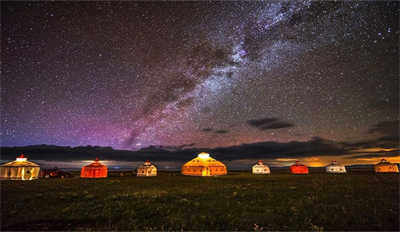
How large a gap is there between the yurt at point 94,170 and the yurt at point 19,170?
29.6ft

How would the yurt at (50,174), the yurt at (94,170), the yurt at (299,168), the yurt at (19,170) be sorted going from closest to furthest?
the yurt at (19,170), the yurt at (50,174), the yurt at (94,170), the yurt at (299,168)

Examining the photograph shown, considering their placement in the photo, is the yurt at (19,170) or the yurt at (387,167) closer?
the yurt at (19,170)

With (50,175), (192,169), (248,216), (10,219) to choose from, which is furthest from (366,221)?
(50,175)

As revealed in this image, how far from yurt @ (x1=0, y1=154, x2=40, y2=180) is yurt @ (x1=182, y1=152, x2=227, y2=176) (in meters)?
34.6

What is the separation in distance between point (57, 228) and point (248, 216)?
9.37m

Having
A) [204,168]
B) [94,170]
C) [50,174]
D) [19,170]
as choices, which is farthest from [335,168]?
[19,170]

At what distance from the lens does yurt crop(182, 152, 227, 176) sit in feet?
176

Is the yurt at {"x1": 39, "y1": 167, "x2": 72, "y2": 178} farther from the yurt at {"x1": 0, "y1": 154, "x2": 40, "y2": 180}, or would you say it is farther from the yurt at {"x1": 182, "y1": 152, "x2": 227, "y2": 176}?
the yurt at {"x1": 182, "y1": 152, "x2": 227, "y2": 176}

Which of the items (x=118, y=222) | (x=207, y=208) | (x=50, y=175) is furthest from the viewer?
(x=50, y=175)

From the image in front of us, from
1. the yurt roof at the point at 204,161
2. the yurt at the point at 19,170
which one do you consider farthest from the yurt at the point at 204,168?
the yurt at the point at 19,170

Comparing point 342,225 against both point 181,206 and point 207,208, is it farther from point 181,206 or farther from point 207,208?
point 181,206

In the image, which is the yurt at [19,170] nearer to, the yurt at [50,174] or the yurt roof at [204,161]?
the yurt at [50,174]

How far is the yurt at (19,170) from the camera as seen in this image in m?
37.2

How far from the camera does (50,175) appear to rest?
45156 mm
